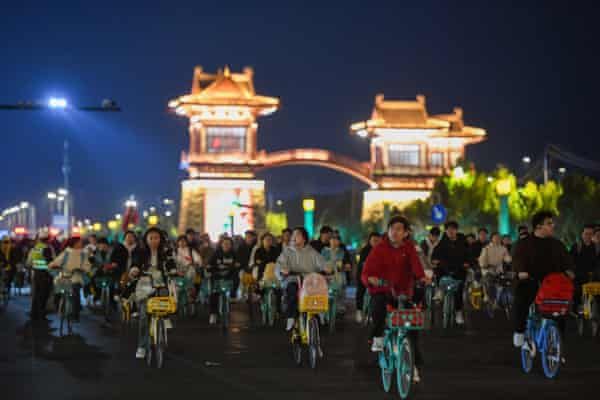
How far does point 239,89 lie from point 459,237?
62.5 meters

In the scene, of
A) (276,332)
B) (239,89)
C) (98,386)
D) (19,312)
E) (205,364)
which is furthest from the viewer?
(239,89)

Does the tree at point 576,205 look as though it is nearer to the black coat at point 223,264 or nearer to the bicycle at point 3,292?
the bicycle at point 3,292

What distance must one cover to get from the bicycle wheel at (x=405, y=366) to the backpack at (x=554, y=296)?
2303mm

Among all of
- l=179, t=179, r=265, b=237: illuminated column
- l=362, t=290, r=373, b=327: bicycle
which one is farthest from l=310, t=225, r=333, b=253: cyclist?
A: l=179, t=179, r=265, b=237: illuminated column

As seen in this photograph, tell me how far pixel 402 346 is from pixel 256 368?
315 centimetres

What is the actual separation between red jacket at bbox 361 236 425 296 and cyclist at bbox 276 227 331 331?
297 centimetres

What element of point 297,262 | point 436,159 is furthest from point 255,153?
point 297,262

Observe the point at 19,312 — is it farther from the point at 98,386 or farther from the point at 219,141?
the point at 219,141

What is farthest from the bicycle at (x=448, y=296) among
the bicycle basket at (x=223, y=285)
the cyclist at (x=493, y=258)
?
the bicycle basket at (x=223, y=285)

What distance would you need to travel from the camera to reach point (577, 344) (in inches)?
674

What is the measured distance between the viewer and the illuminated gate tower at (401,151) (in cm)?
8925

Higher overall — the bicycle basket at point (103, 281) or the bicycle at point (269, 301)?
the bicycle basket at point (103, 281)

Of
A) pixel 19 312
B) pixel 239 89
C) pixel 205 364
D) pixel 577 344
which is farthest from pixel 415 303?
pixel 239 89

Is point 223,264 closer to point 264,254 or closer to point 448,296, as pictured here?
point 264,254
